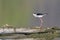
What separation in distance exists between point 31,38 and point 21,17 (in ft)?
6.85

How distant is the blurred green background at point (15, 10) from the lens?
5.08m

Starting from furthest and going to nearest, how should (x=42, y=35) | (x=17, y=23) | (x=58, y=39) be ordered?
(x=17, y=23) < (x=58, y=39) < (x=42, y=35)

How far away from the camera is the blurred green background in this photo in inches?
200

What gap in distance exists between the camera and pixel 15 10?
5.13 metres

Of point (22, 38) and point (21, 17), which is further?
point (21, 17)

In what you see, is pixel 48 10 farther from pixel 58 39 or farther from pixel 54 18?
pixel 58 39

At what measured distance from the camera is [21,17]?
16.8ft

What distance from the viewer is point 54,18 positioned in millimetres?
5055

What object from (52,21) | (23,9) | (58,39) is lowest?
(58,39)

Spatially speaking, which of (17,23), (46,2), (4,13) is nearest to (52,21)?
(46,2)

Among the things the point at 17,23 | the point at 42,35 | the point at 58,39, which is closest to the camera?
the point at 42,35

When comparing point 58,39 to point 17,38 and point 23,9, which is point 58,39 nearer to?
point 17,38

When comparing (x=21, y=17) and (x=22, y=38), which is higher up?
(x=21, y=17)

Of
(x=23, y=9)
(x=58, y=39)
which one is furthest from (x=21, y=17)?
(x=58, y=39)
